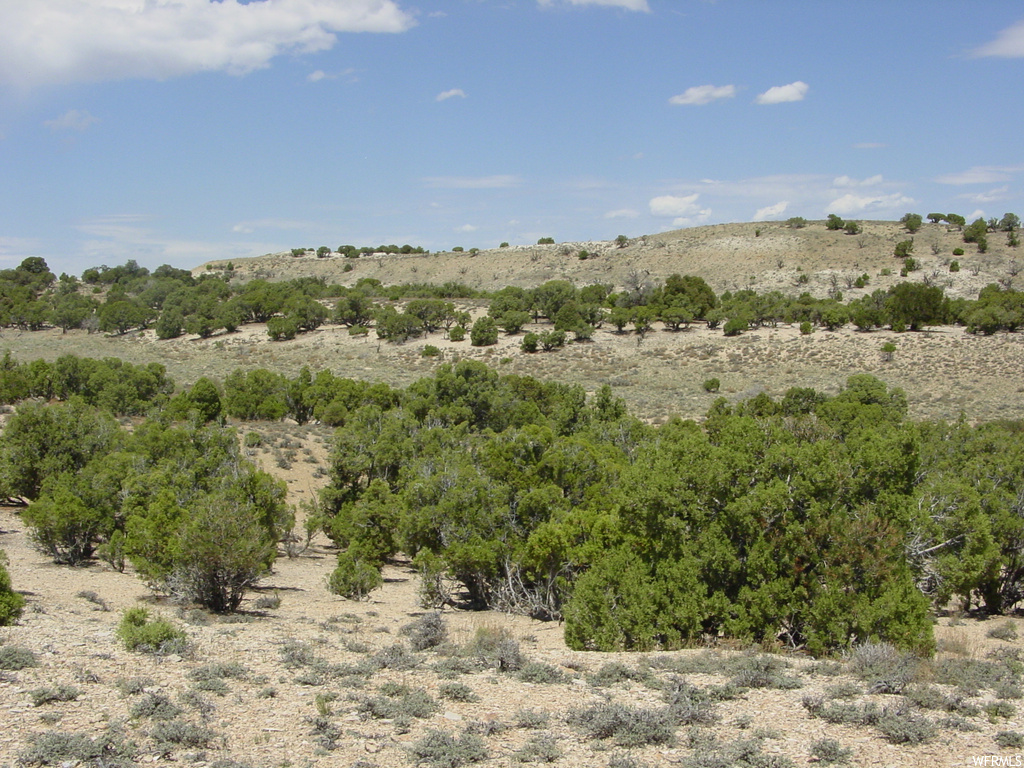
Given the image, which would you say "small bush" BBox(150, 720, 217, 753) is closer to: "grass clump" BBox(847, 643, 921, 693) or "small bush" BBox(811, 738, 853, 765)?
"small bush" BBox(811, 738, 853, 765)

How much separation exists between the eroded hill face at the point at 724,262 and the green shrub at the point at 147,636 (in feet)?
214

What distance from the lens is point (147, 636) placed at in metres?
8.52

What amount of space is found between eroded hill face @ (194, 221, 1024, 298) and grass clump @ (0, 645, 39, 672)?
219ft

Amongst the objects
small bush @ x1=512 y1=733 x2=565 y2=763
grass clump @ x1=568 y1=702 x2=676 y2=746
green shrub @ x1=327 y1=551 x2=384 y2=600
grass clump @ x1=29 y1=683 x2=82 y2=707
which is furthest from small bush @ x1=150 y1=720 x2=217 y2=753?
green shrub @ x1=327 y1=551 x2=384 y2=600

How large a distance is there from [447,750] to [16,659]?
4.46 metres

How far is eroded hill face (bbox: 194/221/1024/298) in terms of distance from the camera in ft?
233

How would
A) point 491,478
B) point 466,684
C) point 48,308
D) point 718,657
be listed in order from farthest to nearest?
point 48,308
point 491,478
point 718,657
point 466,684

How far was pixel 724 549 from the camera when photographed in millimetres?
9750

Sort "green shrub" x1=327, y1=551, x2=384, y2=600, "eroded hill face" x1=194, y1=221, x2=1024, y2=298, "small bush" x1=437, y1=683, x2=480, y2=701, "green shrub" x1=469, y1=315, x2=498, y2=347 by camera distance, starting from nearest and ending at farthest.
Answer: "small bush" x1=437, y1=683, x2=480, y2=701, "green shrub" x1=327, y1=551, x2=384, y2=600, "green shrub" x1=469, y1=315, x2=498, y2=347, "eroded hill face" x1=194, y1=221, x2=1024, y2=298

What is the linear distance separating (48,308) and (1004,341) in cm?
7402

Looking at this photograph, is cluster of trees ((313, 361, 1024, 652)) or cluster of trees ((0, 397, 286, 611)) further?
cluster of trees ((0, 397, 286, 611))

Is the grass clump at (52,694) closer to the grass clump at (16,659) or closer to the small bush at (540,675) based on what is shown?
the grass clump at (16,659)

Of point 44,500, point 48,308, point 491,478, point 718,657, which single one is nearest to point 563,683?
point 718,657

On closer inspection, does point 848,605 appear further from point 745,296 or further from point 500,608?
point 745,296
